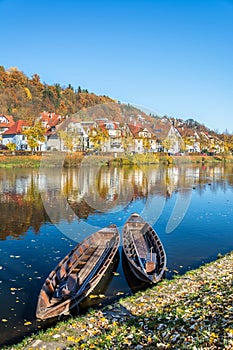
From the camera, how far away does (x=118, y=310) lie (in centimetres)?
963

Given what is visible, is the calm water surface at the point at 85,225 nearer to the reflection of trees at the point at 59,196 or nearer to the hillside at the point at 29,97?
the reflection of trees at the point at 59,196

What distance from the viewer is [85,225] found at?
2080cm

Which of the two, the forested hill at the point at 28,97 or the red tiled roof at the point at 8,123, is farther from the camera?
the forested hill at the point at 28,97

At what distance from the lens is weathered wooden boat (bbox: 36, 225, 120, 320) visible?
9.58m

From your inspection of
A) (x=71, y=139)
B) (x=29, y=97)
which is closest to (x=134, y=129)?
(x=71, y=139)

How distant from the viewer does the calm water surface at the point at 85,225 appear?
37.6 feet

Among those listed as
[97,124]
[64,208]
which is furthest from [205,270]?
[97,124]

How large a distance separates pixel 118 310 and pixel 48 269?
4.50m

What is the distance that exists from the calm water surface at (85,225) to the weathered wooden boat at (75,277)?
1.56 feet

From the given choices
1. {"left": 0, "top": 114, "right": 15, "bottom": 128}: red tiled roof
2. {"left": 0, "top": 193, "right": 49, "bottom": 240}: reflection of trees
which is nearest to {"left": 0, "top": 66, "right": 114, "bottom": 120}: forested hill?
{"left": 0, "top": 114, "right": 15, "bottom": 128}: red tiled roof

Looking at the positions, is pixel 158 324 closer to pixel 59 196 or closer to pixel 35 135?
pixel 59 196

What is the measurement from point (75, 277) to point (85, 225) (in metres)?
9.36

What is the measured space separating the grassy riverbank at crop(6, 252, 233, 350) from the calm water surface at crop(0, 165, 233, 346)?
102 cm

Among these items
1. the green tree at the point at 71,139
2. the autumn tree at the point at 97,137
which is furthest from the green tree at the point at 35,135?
the autumn tree at the point at 97,137
